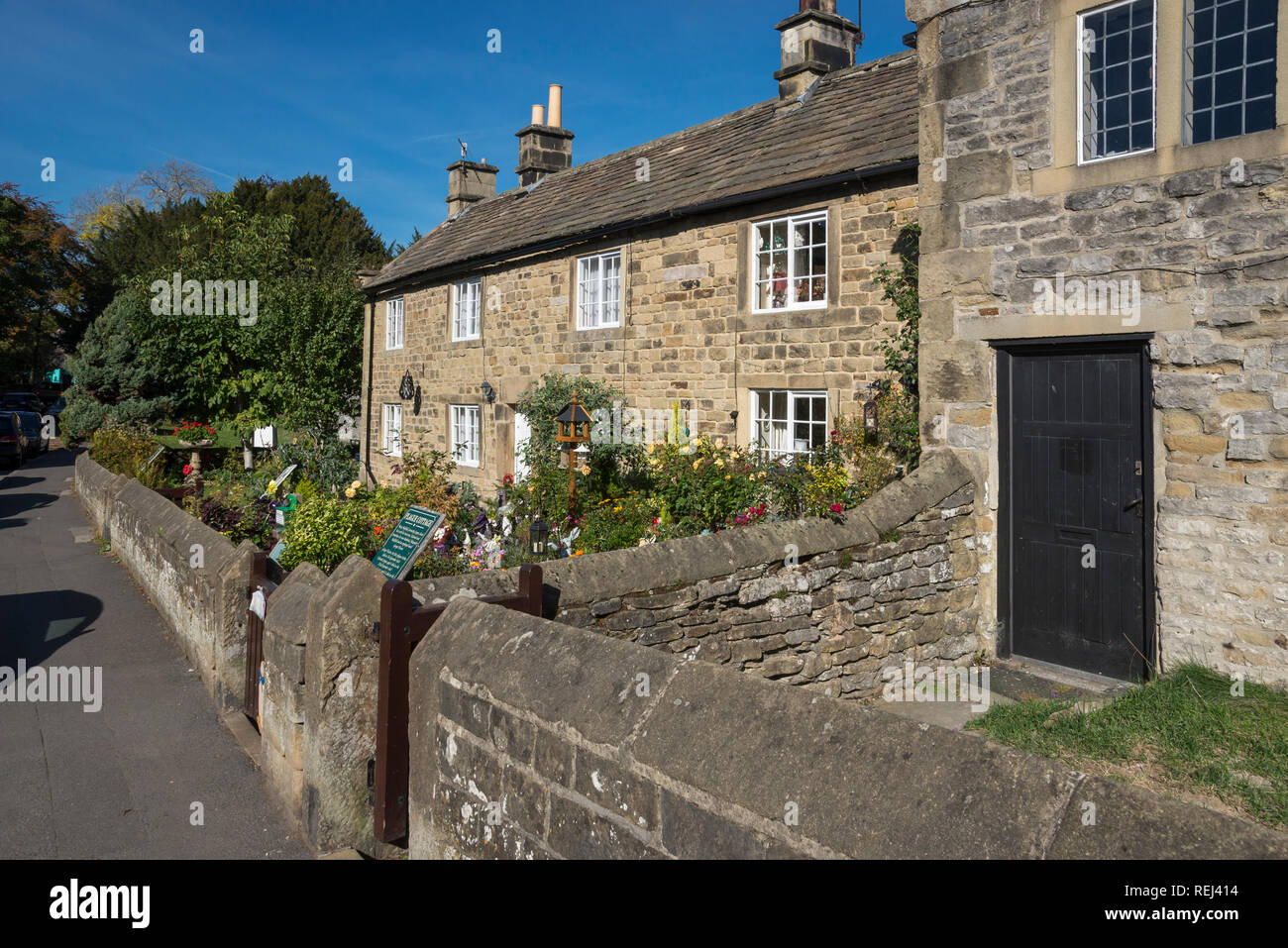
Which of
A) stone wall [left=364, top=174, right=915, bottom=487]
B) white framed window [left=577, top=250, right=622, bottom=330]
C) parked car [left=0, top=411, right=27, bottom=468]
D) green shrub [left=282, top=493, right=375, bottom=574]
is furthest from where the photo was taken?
parked car [left=0, top=411, right=27, bottom=468]

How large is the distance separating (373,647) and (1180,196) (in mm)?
5959

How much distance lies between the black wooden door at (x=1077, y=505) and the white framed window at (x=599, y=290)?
24.4 ft

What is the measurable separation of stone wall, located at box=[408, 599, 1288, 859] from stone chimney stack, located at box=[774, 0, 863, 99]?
11.9m

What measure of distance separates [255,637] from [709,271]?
7.92m

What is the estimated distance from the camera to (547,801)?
10.9 feet

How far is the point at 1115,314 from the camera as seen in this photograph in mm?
6520

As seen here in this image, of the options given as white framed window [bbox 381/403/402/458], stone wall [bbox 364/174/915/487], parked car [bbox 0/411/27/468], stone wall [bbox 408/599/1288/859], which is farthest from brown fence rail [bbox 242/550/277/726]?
parked car [bbox 0/411/27/468]

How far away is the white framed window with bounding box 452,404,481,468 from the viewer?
58.4 ft

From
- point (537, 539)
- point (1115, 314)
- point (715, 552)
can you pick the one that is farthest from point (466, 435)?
point (1115, 314)

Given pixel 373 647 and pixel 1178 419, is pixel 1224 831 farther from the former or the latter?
pixel 1178 419

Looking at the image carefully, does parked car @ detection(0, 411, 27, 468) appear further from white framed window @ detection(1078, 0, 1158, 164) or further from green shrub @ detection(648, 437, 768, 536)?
white framed window @ detection(1078, 0, 1158, 164)

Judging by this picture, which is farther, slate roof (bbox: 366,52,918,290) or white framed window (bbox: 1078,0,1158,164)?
slate roof (bbox: 366,52,918,290)

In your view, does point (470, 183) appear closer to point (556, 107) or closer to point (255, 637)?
point (556, 107)

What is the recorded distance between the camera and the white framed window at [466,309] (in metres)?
17.6
